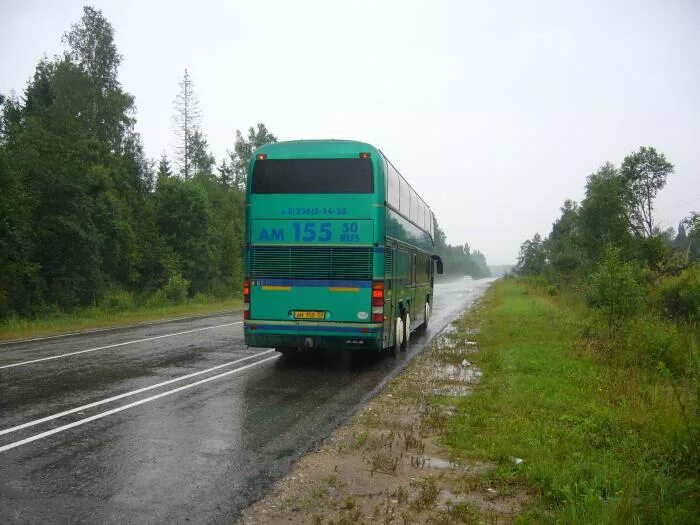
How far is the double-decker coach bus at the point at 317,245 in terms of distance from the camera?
35.0 feet

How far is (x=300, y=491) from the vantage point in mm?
4949

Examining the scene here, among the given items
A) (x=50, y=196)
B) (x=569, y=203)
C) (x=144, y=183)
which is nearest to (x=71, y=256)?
(x=50, y=196)

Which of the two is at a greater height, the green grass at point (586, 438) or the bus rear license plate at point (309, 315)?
the bus rear license plate at point (309, 315)

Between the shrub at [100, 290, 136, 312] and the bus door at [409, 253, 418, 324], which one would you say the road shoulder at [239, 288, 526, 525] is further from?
the shrub at [100, 290, 136, 312]

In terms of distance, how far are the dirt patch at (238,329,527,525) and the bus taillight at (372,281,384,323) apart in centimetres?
283

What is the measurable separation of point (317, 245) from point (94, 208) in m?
22.8

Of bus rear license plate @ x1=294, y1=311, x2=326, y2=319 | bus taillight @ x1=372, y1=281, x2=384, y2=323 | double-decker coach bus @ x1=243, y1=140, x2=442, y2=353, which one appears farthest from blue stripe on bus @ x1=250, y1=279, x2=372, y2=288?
bus rear license plate @ x1=294, y1=311, x2=326, y2=319

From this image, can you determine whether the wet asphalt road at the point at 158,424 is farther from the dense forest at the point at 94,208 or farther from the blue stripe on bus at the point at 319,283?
the dense forest at the point at 94,208

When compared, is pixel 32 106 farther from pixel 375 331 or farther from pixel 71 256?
pixel 375 331

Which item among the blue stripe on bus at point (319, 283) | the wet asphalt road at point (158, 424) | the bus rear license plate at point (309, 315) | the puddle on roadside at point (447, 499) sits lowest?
the puddle on roadside at point (447, 499)

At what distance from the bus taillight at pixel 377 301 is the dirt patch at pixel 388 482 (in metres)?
2.83

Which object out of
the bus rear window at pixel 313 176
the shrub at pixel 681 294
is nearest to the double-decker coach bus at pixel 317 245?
the bus rear window at pixel 313 176

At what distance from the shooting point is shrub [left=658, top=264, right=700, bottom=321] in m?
18.6

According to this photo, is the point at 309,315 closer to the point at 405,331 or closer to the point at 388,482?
the point at 405,331
